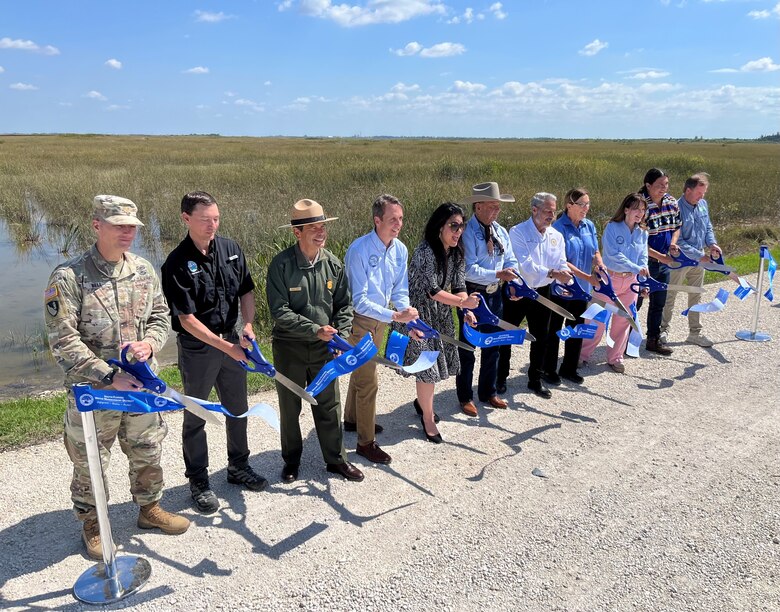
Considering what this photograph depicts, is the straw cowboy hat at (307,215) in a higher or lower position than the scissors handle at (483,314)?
higher

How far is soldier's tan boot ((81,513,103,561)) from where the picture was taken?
3256mm

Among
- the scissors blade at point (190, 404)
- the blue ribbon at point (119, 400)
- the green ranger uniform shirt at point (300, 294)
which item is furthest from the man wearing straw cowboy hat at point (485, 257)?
the blue ribbon at point (119, 400)

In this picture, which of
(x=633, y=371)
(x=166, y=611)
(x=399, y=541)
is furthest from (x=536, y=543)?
(x=633, y=371)

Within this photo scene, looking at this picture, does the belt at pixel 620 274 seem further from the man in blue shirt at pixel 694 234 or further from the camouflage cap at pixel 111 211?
the camouflage cap at pixel 111 211

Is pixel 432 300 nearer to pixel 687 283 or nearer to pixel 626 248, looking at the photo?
pixel 626 248

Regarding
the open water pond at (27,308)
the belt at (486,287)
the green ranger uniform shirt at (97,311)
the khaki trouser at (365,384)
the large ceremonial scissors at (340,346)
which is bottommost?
the open water pond at (27,308)

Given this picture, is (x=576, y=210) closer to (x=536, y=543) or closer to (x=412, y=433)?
(x=412, y=433)

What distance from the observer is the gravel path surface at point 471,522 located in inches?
121

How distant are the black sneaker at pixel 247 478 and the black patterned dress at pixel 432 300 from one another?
56.3 inches

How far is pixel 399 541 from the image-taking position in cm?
348

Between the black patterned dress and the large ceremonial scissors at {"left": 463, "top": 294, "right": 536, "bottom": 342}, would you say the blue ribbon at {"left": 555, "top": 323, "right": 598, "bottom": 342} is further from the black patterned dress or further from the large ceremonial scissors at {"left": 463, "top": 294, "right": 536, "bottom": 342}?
the black patterned dress

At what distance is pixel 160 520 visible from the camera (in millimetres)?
3527

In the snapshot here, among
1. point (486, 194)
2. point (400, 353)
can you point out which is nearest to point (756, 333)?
point (486, 194)

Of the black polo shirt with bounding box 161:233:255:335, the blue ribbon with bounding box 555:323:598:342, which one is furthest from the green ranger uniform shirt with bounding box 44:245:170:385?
the blue ribbon with bounding box 555:323:598:342
